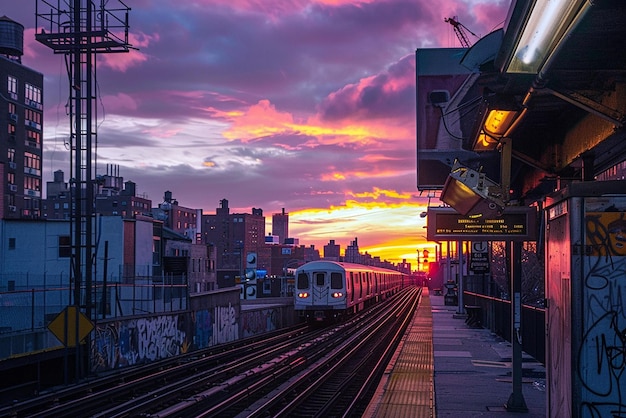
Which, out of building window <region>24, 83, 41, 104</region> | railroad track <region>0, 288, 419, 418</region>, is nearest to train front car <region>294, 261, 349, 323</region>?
railroad track <region>0, 288, 419, 418</region>

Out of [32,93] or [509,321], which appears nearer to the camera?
[509,321]

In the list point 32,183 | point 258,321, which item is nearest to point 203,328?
point 258,321

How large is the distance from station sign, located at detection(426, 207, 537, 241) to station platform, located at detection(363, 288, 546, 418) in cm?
313

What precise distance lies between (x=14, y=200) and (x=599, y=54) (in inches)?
3441

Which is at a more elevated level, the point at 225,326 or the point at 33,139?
the point at 33,139

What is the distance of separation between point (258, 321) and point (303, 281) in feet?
17.9

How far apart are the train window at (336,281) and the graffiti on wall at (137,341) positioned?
47.8 feet

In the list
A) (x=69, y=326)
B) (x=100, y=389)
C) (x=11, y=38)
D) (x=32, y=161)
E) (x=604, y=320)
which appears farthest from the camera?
(x=32, y=161)

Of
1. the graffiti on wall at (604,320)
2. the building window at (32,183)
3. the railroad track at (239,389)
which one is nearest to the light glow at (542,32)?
the graffiti on wall at (604,320)

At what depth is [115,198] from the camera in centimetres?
13700

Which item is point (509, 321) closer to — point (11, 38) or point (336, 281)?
point (336, 281)

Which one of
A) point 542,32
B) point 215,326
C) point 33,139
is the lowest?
point 215,326

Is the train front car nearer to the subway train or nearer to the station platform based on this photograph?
the subway train

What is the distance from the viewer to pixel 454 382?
55.9 feet
